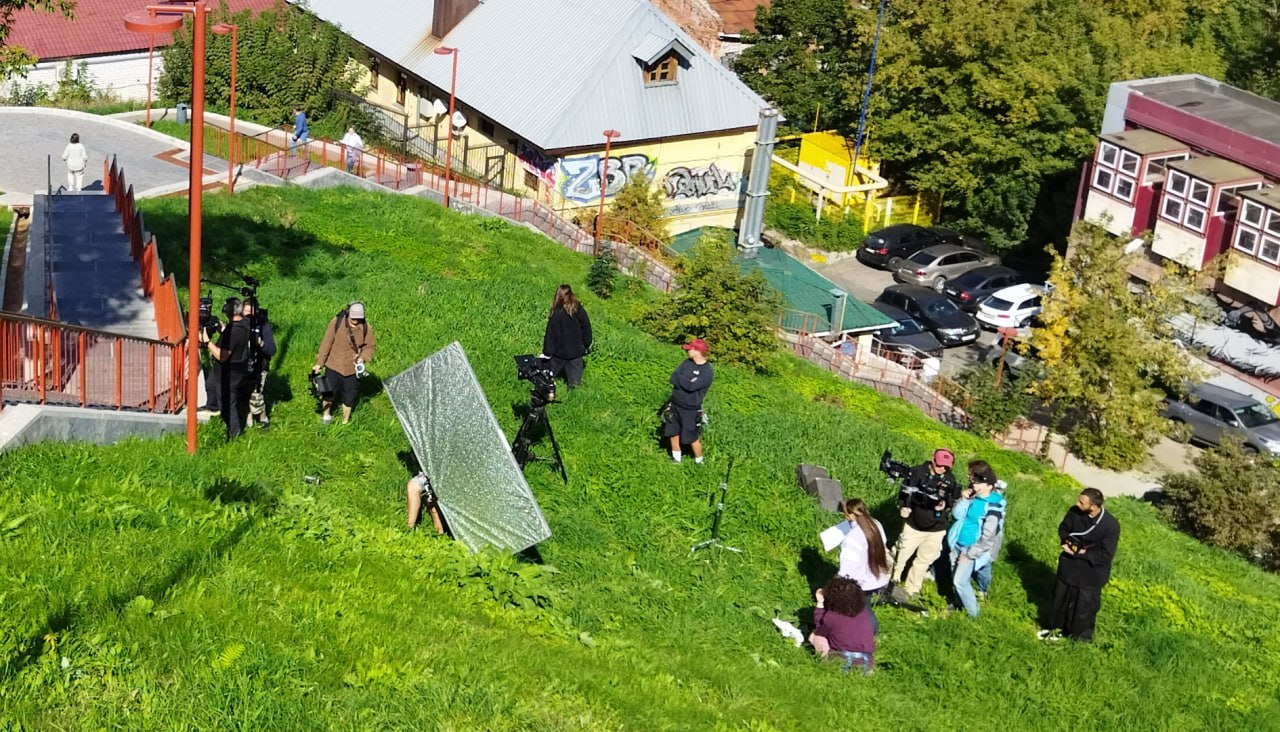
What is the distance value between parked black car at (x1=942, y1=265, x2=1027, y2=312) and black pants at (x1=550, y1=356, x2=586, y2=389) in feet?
75.6

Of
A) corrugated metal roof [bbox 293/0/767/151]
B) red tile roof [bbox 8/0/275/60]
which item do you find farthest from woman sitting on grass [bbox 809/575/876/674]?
red tile roof [bbox 8/0/275/60]

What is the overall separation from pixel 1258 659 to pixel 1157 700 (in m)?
2.34

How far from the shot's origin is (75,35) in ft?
142

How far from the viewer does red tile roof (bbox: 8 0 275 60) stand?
139 feet

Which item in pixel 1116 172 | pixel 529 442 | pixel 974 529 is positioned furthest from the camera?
pixel 1116 172

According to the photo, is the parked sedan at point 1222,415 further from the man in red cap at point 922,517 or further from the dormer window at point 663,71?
the man in red cap at point 922,517

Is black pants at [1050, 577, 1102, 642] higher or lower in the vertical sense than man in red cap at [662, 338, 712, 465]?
lower

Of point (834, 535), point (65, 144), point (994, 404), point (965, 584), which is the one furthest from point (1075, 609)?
point (65, 144)

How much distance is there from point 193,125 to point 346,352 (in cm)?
317

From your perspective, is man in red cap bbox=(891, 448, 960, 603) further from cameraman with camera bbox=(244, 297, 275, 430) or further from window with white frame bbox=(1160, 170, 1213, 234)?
window with white frame bbox=(1160, 170, 1213, 234)

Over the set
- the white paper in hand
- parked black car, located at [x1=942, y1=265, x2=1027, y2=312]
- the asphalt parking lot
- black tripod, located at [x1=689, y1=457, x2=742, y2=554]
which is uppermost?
the white paper in hand

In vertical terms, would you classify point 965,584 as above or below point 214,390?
below

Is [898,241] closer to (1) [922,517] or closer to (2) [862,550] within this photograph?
(1) [922,517]

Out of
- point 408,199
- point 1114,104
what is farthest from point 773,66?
point 408,199
